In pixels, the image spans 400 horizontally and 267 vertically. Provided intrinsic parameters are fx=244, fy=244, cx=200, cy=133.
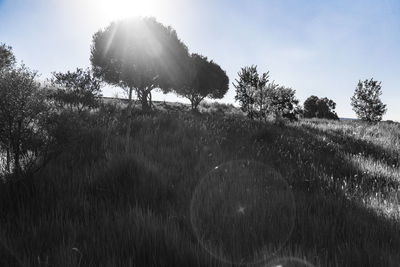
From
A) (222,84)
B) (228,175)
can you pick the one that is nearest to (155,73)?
(222,84)

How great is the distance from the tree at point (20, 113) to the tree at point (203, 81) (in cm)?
4076

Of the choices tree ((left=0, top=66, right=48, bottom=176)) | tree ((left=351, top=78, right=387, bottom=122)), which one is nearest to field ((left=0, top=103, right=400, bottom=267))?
tree ((left=0, top=66, right=48, bottom=176))

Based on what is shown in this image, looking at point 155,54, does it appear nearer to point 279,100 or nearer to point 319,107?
point 279,100

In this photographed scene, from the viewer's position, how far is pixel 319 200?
329 centimetres

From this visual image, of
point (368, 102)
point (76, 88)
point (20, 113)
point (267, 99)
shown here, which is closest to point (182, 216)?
point (20, 113)

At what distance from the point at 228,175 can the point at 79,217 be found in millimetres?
2270

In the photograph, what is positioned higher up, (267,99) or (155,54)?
(155,54)

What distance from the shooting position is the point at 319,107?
74562 mm

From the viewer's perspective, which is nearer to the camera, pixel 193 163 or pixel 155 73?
pixel 193 163

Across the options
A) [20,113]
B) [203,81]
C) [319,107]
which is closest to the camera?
[20,113]

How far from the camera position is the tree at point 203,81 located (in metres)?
45.6

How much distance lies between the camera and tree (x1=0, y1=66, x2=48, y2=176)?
3.23m

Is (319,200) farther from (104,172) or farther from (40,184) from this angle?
A: (40,184)

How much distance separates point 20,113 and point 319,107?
81.6m
